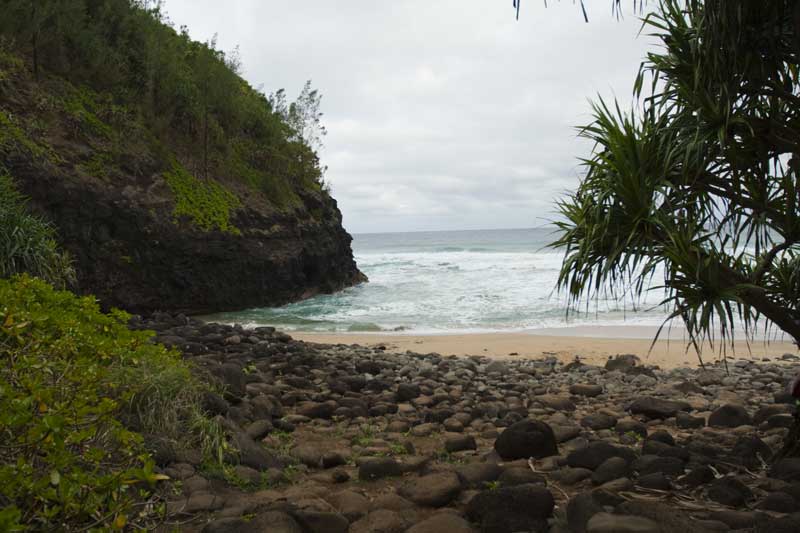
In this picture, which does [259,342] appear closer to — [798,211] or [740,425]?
[740,425]

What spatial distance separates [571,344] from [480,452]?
8.20 m

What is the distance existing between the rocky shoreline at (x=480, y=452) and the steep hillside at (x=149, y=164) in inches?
349

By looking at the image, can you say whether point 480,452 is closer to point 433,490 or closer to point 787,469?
point 433,490

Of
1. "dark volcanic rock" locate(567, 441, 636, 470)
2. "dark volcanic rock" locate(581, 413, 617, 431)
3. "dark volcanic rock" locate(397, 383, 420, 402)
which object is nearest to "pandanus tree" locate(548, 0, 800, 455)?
"dark volcanic rock" locate(567, 441, 636, 470)

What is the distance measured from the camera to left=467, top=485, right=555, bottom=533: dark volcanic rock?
291 centimetres

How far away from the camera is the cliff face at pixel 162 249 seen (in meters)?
14.8

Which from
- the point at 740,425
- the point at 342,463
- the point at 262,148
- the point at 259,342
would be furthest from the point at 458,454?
the point at 262,148

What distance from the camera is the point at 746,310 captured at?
13.6 feet

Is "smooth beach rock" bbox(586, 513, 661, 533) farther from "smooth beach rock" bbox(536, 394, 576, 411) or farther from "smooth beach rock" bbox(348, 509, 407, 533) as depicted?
"smooth beach rock" bbox(536, 394, 576, 411)

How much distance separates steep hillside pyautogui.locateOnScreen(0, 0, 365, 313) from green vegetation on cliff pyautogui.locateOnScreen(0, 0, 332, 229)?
1.9 inches

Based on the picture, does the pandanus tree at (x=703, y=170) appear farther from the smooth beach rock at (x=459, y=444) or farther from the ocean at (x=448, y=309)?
the ocean at (x=448, y=309)

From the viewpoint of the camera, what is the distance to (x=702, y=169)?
4.19 meters

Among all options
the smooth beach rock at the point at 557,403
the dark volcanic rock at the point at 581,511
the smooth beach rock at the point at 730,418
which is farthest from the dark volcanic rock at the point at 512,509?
the smooth beach rock at the point at 557,403

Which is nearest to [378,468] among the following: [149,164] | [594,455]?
[594,455]
